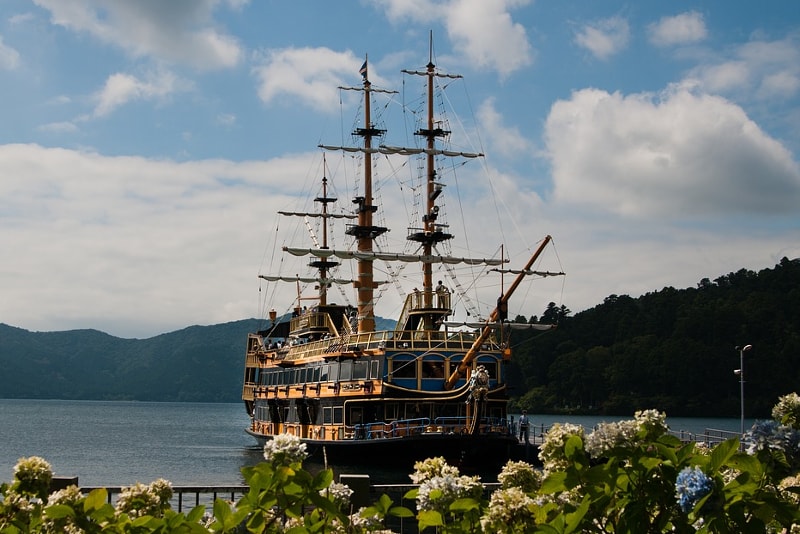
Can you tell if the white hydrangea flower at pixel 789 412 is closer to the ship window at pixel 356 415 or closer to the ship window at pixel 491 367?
the ship window at pixel 491 367

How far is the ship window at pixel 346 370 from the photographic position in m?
39.8

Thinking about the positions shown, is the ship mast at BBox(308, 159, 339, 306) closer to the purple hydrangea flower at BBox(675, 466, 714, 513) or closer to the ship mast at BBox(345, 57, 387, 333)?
the ship mast at BBox(345, 57, 387, 333)

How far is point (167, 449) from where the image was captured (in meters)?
67.9

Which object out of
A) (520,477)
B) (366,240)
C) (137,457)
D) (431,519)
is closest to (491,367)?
(366,240)

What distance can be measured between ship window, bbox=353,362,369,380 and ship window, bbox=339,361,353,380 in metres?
0.31

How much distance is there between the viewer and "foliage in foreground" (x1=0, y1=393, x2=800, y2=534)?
16.5 ft

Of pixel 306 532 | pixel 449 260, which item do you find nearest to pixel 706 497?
pixel 306 532

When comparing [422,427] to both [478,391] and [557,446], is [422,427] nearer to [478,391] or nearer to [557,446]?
[478,391]

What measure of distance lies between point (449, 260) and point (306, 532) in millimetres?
45642

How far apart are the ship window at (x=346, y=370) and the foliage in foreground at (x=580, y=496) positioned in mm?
33639

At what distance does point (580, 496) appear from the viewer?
5.86 m

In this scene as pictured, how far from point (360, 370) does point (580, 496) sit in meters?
33.5

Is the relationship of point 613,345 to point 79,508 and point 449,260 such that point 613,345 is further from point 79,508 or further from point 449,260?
point 79,508

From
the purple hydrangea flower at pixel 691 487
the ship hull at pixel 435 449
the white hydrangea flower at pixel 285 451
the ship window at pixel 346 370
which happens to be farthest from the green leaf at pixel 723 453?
the ship window at pixel 346 370
